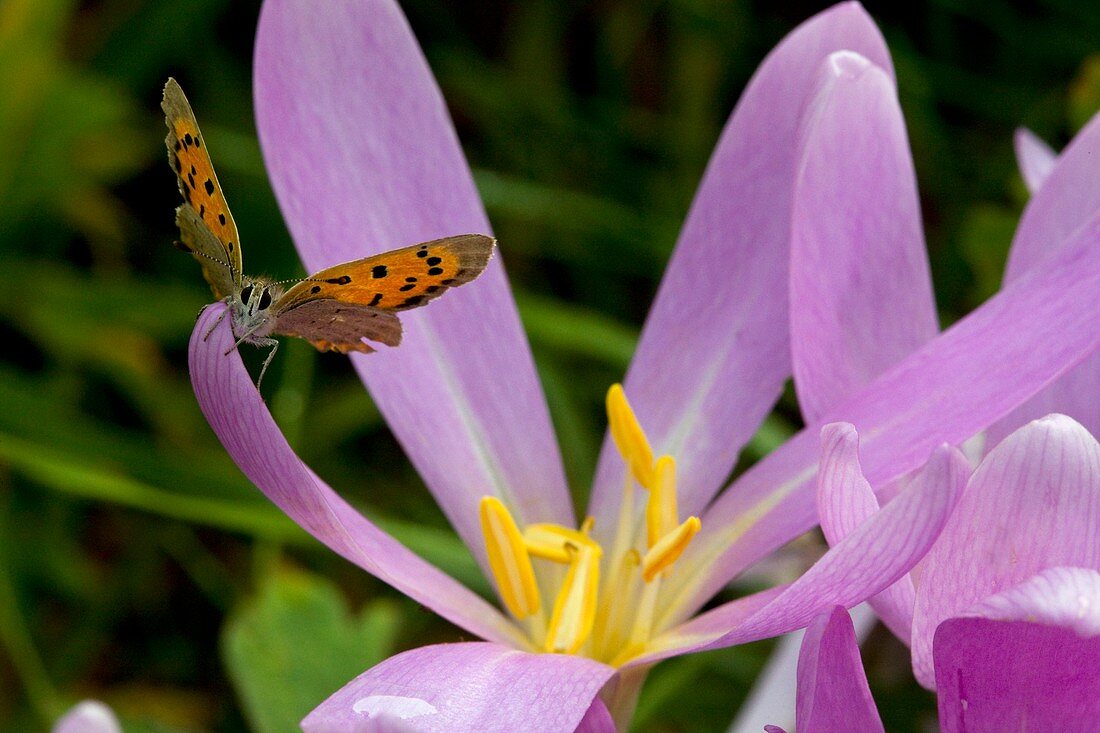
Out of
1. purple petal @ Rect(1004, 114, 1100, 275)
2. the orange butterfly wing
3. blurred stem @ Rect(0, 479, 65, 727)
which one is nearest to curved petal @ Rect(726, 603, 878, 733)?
purple petal @ Rect(1004, 114, 1100, 275)

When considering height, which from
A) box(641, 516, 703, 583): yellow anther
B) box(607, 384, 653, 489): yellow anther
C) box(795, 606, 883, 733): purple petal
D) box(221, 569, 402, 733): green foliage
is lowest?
box(221, 569, 402, 733): green foliage

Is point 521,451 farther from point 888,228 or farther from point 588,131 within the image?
point 588,131

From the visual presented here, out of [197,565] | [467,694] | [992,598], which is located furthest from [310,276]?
[197,565]

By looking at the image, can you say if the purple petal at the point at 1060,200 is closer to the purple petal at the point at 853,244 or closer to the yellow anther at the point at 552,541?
the purple petal at the point at 853,244

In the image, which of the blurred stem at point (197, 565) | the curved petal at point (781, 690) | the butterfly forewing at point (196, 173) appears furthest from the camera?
the blurred stem at point (197, 565)

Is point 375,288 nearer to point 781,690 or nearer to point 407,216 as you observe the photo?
point 407,216

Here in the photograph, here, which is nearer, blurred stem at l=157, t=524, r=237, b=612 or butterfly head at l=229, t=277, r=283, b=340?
butterfly head at l=229, t=277, r=283, b=340

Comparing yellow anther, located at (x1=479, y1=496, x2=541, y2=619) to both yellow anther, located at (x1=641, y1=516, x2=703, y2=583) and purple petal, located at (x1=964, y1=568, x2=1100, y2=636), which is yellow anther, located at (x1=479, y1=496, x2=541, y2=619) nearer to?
A: yellow anther, located at (x1=641, y1=516, x2=703, y2=583)

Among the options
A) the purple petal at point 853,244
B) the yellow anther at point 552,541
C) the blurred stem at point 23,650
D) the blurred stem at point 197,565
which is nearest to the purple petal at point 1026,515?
the purple petal at point 853,244
